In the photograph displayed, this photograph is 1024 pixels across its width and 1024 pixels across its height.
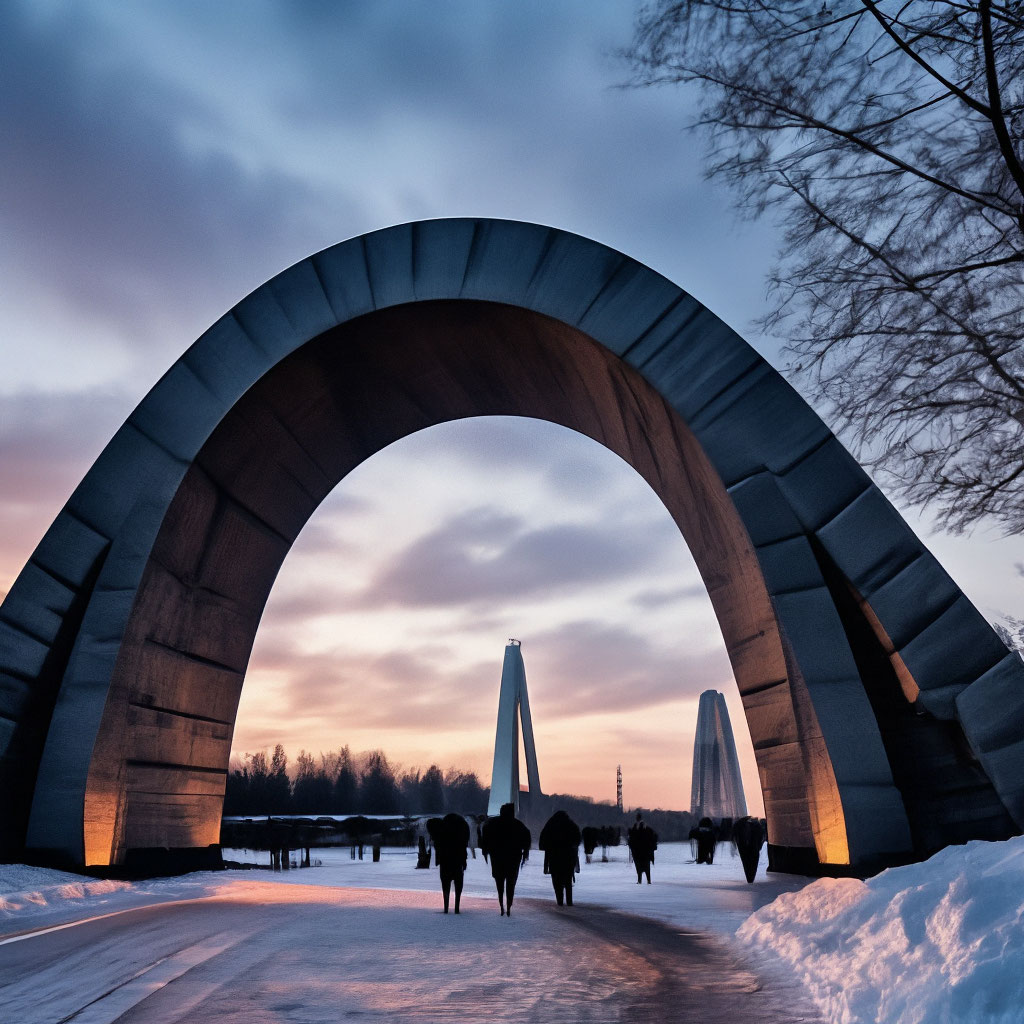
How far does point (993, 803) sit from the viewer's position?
36.8 ft

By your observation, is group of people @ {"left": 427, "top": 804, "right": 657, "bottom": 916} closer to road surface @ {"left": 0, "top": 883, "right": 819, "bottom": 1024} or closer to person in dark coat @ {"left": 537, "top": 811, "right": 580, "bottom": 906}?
person in dark coat @ {"left": 537, "top": 811, "right": 580, "bottom": 906}

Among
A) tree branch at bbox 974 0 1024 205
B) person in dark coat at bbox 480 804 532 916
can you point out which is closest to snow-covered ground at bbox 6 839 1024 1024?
person in dark coat at bbox 480 804 532 916

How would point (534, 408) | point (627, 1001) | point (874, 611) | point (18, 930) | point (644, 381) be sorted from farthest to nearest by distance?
point (534, 408) → point (644, 381) → point (874, 611) → point (18, 930) → point (627, 1001)

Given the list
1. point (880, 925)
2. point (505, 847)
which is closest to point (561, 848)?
point (505, 847)

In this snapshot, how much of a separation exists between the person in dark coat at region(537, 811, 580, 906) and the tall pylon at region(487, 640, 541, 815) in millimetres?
38792

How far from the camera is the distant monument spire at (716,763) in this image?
70688 millimetres

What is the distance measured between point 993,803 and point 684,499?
21.3ft

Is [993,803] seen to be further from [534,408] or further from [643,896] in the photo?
[534,408]

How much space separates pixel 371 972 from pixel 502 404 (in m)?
12.7

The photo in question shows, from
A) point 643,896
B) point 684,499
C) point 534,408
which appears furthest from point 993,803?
point 534,408

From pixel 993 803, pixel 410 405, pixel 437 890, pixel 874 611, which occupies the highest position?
pixel 410 405

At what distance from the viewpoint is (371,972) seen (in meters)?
6.56

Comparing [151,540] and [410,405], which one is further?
[410,405]

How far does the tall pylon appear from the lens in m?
52.1
